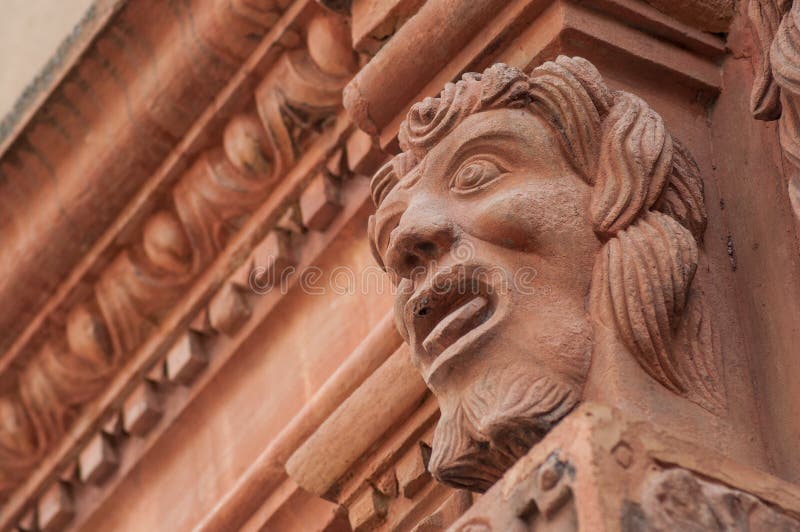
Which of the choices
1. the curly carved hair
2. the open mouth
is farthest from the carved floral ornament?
the open mouth

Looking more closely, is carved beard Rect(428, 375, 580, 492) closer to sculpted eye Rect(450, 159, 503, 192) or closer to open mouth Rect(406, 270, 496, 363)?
open mouth Rect(406, 270, 496, 363)

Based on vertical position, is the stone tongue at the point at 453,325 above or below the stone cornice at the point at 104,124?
below

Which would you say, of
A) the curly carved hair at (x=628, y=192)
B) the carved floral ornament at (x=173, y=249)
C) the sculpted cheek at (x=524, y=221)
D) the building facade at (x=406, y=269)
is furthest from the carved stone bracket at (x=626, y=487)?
the carved floral ornament at (x=173, y=249)

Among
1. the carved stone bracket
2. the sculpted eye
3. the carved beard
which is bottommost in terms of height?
the carved stone bracket

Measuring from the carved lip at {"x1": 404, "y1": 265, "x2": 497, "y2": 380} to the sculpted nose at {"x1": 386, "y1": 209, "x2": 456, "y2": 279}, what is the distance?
4 cm

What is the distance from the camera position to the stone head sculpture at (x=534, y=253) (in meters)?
2.47

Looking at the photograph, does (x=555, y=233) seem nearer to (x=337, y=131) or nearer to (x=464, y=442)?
(x=464, y=442)

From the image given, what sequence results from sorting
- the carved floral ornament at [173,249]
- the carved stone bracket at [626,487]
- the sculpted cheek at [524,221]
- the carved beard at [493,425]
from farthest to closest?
the carved floral ornament at [173,249] → the sculpted cheek at [524,221] → the carved beard at [493,425] → the carved stone bracket at [626,487]

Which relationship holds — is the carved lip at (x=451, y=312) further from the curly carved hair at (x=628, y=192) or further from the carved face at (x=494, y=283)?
the curly carved hair at (x=628, y=192)

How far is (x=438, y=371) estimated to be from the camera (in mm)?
2510

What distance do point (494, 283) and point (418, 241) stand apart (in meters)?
0.11

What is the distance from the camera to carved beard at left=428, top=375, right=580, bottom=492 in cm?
241

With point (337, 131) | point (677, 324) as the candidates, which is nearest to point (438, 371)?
point (677, 324)

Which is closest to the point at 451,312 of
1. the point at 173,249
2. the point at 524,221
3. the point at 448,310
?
the point at 448,310
